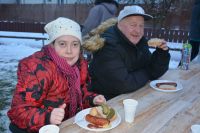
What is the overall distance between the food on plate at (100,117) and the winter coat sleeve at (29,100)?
27 cm

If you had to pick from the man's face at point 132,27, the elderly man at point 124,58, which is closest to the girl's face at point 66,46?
the elderly man at point 124,58

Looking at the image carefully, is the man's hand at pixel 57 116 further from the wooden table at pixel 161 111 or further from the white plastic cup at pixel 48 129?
the white plastic cup at pixel 48 129

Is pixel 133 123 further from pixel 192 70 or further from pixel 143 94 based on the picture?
pixel 192 70

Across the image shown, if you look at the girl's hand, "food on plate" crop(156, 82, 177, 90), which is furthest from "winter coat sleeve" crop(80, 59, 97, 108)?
"food on plate" crop(156, 82, 177, 90)

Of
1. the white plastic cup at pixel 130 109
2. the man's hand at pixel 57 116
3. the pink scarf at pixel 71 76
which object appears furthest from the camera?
the pink scarf at pixel 71 76

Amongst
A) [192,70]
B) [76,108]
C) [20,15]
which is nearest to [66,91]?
[76,108]

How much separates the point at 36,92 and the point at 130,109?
62 centimetres

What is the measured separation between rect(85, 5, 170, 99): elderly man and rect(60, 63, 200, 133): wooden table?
0.15 metres

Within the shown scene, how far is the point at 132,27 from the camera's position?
254cm

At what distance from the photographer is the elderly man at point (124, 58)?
93.8 inches

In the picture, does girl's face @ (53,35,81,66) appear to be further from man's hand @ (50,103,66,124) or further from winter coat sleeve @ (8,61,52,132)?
man's hand @ (50,103,66,124)

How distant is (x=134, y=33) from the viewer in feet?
8.32

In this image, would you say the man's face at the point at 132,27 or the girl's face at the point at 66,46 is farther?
the man's face at the point at 132,27

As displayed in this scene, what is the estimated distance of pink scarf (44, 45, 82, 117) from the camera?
1968mm
